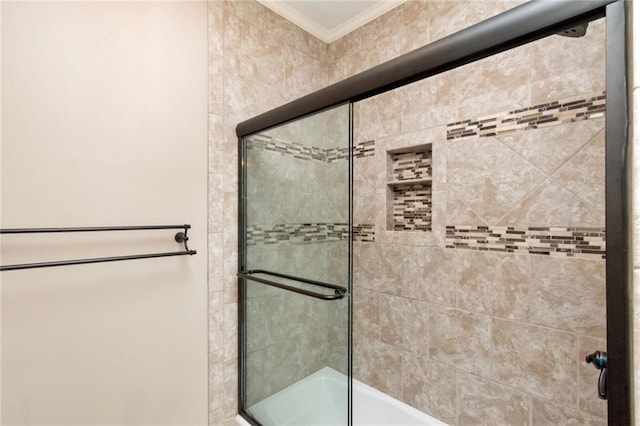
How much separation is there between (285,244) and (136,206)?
23.9 inches

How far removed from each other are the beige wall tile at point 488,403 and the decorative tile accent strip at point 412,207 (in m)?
0.75

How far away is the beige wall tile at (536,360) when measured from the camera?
117 centimetres

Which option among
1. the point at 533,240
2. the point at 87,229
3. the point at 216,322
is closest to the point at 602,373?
the point at 533,240

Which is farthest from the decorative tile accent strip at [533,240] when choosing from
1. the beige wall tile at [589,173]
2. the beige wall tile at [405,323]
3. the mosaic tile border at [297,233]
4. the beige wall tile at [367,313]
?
the mosaic tile border at [297,233]

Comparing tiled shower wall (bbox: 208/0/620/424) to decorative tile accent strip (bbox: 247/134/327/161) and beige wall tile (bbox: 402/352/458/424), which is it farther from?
decorative tile accent strip (bbox: 247/134/327/161)

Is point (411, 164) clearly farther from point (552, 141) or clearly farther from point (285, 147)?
point (285, 147)

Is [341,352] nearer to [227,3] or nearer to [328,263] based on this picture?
[328,263]

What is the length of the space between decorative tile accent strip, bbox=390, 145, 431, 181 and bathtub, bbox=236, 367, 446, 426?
1.07 m

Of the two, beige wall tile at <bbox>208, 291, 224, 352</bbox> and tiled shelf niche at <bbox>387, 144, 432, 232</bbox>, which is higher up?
tiled shelf niche at <bbox>387, 144, 432, 232</bbox>

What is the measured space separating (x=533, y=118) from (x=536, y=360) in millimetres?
986

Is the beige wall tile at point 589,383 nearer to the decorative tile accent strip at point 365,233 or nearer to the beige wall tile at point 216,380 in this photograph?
the decorative tile accent strip at point 365,233

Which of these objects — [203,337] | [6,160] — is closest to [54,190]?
[6,160]

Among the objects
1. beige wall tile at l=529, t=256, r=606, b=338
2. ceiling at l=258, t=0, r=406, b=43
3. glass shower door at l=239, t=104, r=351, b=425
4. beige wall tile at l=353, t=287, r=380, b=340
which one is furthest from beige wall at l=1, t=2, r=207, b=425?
beige wall tile at l=529, t=256, r=606, b=338

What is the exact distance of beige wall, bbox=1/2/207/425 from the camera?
97 cm
